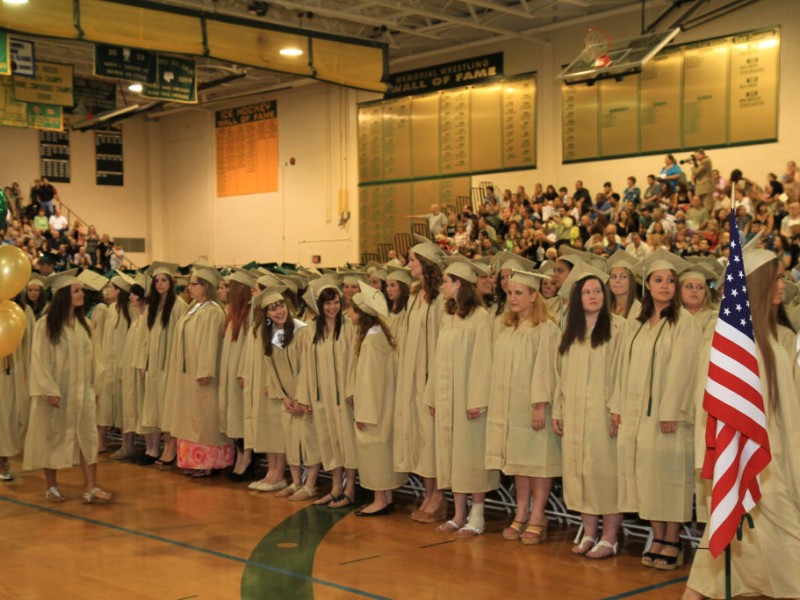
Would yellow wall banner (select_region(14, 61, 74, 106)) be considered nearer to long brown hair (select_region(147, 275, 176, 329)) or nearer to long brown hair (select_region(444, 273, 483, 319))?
long brown hair (select_region(147, 275, 176, 329))

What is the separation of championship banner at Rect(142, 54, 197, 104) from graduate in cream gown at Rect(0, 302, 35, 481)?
823 centimetres

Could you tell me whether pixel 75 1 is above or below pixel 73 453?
above

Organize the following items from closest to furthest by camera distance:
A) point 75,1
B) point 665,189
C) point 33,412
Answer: point 33,412 < point 75,1 < point 665,189

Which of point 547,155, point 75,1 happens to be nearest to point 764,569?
point 75,1

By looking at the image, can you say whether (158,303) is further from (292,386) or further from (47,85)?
(47,85)

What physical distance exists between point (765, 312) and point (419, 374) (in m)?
3.46

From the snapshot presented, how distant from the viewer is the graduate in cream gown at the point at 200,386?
10.2 meters

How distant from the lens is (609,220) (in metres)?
18.0

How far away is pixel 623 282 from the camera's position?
293 inches

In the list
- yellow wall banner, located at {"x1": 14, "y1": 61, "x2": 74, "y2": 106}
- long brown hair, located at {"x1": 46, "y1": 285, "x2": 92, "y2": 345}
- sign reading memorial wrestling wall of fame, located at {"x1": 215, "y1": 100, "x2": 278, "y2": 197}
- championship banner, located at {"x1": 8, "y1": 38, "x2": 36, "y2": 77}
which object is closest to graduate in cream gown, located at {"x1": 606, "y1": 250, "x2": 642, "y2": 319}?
long brown hair, located at {"x1": 46, "y1": 285, "x2": 92, "y2": 345}

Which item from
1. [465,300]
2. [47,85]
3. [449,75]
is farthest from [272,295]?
[449,75]

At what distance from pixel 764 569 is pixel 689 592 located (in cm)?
49

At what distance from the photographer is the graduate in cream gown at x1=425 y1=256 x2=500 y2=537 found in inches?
300

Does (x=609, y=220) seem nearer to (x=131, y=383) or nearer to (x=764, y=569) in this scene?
(x=131, y=383)
